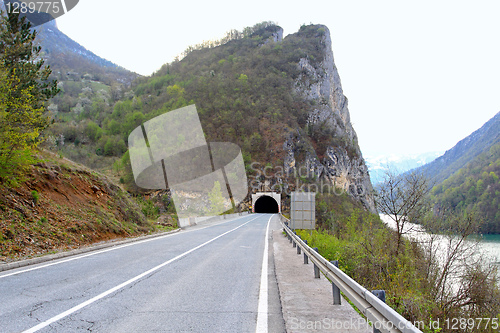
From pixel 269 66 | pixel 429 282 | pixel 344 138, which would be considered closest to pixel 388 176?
pixel 429 282

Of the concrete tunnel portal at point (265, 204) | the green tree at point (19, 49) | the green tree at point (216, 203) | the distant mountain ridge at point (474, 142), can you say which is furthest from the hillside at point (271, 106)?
the green tree at point (19, 49)

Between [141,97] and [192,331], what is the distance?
11389cm

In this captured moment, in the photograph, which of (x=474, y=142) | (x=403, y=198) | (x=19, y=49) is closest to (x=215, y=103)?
(x=19, y=49)

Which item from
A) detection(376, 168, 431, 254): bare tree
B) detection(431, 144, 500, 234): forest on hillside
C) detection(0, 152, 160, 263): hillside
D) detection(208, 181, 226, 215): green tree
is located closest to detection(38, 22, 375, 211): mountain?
detection(208, 181, 226, 215): green tree

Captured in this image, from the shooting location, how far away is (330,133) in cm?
10444

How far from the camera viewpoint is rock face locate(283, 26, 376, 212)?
289 ft

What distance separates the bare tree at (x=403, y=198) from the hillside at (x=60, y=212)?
38.5ft

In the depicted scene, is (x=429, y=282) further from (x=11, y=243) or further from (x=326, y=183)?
(x=326, y=183)

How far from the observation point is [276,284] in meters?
6.53

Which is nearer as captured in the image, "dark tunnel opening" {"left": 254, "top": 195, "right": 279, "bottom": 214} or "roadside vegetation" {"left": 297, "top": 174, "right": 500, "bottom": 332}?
"roadside vegetation" {"left": 297, "top": 174, "right": 500, "bottom": 332}

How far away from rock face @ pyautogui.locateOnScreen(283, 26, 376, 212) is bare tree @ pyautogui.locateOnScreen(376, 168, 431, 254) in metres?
68.9

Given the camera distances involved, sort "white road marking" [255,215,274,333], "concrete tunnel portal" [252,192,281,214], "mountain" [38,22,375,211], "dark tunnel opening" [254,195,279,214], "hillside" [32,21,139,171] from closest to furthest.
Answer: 1. "white road marking" [255,215,274,333]
2. "hillside" [32,21,139,171]
3. "concrete tunnel portal" [252,192,281,214]
4. "mountain" [38,22,375,211]
5. "dark tunnel opening" [254,195,279,214]

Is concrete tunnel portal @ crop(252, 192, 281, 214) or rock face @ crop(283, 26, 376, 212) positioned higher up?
rock face @ crop(283, 26, 376, 212)

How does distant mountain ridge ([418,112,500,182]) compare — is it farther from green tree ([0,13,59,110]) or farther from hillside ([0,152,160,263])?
green tree ([0,13,59,110])
